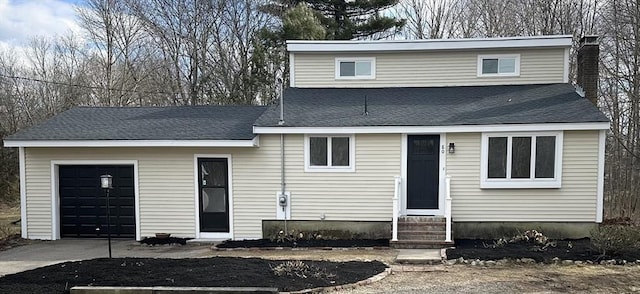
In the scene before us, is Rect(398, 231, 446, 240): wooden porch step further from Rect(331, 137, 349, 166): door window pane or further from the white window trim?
Rect(331, 137, 349, 166): door window pane

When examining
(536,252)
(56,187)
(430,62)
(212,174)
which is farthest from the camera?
(430,62)

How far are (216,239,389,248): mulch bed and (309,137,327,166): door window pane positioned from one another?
6.09 ft

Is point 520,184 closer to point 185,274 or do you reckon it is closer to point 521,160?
point 521,160

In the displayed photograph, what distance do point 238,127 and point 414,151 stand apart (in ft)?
14.4

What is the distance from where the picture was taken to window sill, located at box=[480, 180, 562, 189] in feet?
33.2

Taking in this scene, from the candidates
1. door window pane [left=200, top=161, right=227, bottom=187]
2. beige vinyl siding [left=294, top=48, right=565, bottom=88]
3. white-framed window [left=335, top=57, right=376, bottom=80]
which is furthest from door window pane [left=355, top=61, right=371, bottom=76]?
door window pane [left=200, top=161, right=227, bottom=187]

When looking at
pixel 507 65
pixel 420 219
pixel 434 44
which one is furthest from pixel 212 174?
pixel 507 65

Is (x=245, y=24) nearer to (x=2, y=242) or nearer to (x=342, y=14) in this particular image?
(x=342, y=14)

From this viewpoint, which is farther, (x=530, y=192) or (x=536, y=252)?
(x=530, y=192)

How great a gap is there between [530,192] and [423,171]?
245cm

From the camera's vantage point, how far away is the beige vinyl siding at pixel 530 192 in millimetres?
10023

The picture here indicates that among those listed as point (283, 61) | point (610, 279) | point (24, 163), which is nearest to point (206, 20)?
point (283, 61)

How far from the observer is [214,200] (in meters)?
11.1

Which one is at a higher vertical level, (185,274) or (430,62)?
(430,62)
